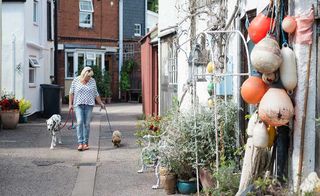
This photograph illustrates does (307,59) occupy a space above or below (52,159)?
above

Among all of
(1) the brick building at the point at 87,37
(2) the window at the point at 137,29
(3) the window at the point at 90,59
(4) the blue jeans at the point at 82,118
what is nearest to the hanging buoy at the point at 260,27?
(4) the blue jeans at the point at 82,118

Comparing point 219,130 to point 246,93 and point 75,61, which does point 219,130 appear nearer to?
point 246,93

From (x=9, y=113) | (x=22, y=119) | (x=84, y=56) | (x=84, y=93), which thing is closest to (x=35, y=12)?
(x=22, y=119)

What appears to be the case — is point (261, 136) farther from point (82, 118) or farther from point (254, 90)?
point (82, 118)

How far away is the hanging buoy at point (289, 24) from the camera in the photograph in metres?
5.44

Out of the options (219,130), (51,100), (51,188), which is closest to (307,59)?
(219,130)

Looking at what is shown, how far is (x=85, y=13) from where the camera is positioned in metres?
33.2

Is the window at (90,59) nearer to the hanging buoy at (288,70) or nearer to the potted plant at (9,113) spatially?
Answer: the potted plant at (9,113)

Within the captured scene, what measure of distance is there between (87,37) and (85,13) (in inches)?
56.7

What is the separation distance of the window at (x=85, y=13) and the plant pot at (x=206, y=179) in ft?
87.7

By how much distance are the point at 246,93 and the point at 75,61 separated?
2746 centimetres

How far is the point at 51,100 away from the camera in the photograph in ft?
68.0

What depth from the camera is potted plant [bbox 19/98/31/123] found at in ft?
57.8

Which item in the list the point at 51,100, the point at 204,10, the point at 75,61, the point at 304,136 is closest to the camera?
the point at 304,136
